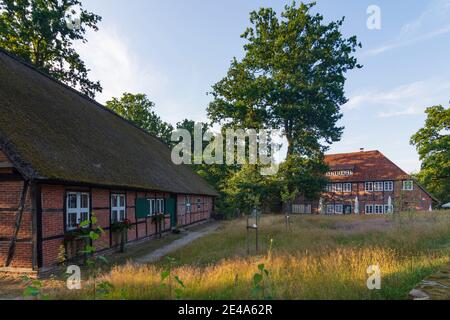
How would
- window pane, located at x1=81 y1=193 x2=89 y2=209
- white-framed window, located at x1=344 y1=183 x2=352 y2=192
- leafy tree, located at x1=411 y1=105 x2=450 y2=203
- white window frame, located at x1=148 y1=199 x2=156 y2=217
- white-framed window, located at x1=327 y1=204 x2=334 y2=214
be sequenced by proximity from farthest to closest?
white-framed window, located at x1=327 y1=204 x2=334 y2=214
white-framed window, located at x1=344 y1=183 x2=352 y2=192
leafy tree, located at x1=411 y1=105 x2=450 y2=203
white window frame, located at x1=148 y1=199 x2=156 y2=217
window pane, located at x1=81 y1=193 x2=89 y2=209

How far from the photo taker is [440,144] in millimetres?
31719

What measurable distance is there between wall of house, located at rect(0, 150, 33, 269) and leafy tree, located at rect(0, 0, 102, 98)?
17557mm

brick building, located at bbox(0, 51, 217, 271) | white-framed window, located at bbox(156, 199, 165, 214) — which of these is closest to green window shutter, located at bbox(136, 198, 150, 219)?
brick building, located at bbox(0, 51, 217, 271)

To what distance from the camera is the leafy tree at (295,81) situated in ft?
80.9

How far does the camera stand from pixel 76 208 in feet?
30.6

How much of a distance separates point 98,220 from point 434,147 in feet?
121

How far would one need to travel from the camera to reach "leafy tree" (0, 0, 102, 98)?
785 inches

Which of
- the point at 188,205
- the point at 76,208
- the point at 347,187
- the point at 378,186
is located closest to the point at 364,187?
the point at 378,186

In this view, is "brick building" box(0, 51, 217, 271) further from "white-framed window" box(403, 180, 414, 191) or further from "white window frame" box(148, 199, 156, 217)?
"white-framed window" box(403, 180, 414, 191)

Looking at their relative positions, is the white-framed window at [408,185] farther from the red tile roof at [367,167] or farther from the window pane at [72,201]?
the window pane at [72,201]

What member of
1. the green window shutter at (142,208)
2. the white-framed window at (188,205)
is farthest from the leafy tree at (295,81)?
the green window shutter at (142,208)

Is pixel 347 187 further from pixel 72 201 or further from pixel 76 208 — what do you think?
pixel 72 201

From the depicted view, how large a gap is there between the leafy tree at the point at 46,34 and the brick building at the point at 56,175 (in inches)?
338
